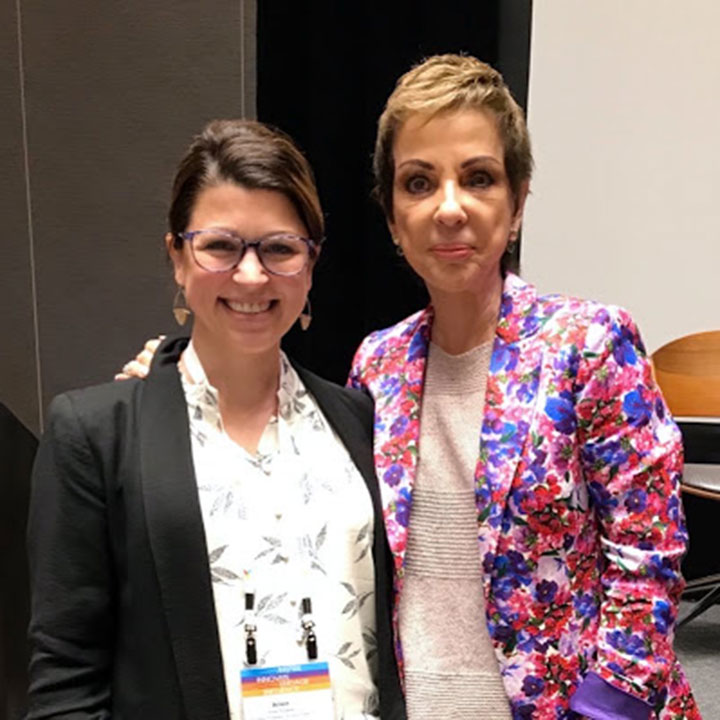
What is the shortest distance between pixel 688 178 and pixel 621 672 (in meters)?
2.69

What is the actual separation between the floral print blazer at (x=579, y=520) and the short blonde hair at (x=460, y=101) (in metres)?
0.26

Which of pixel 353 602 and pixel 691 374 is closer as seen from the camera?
pixel 353 602

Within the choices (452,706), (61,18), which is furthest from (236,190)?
(61,18)

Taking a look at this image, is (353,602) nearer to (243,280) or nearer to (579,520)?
(579,520)

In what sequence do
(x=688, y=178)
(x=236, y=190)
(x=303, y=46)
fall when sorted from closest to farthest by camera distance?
(x=236, y=190), (x=303, y=46), (x=688, y=178)

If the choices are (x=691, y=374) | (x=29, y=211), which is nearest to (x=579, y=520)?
(x=29, y=211)

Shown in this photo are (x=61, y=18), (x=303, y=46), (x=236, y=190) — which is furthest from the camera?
(x=303, y=46)

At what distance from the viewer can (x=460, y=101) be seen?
1.25m

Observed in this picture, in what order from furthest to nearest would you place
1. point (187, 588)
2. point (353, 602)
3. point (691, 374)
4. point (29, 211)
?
point (691, 374)
point (29, 211)
point (353, 602)
point (187, 588)

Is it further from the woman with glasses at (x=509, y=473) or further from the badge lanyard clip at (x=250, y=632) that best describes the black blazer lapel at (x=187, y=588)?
the woman with glasses at (x=509, y=473)

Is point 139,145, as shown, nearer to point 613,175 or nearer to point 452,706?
point 452,706

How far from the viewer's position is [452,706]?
4.23ft

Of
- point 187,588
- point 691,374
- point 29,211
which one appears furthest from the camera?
point 691,374

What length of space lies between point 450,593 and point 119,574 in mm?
495
